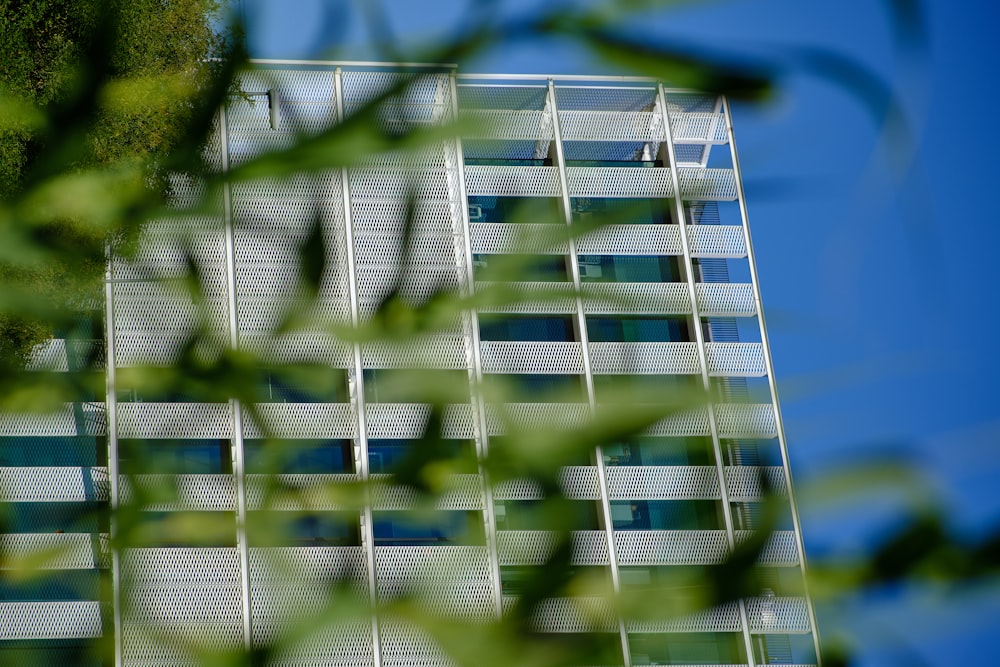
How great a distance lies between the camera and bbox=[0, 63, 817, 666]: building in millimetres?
259

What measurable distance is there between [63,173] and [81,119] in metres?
0.04

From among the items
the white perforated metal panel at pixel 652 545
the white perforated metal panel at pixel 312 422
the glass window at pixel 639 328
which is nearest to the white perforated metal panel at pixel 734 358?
the glass window at pixel 639 328

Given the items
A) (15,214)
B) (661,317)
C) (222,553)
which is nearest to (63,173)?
(15,214)

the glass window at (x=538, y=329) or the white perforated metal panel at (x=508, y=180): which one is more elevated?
the white perforated metal panel at (x=508, y=180)

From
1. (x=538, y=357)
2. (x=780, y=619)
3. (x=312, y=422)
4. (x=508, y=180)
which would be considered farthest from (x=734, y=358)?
(x=312, y=422)

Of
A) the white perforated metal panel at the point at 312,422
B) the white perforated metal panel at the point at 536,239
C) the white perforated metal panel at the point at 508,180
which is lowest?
the white perforated metal panel at the point at 536,239

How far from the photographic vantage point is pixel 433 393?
25 cm

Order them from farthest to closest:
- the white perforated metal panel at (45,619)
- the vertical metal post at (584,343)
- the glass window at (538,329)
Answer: the glass window at (538,329), the vertical metal post at (584,343), the white perforated metal panel at (45,619)

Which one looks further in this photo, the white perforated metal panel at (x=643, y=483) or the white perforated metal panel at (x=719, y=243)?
the white perforated metal panel at (x=719, y=243)

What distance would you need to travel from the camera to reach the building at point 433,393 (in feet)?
0.85

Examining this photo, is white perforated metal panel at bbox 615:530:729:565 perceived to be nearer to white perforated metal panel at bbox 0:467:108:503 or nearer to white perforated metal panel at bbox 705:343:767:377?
white perforated metal panel at bbox 705:343:767:377

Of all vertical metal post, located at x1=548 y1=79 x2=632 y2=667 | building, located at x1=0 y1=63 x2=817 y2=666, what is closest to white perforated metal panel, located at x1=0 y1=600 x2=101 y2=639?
building, located at x1=0 y1=63 x2=817 y2=666

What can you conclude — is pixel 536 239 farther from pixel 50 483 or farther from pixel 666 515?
pixel 666 515

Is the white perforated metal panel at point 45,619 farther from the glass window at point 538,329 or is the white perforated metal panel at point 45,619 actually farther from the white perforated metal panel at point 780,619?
the white perforated metal panel at point 780,619
